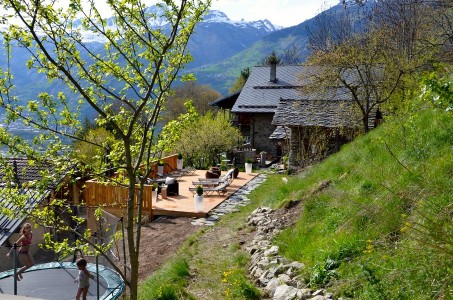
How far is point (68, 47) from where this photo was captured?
3.88 metres

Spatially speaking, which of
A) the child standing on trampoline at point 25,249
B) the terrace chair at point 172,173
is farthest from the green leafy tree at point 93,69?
the terrace chair at point 172,173

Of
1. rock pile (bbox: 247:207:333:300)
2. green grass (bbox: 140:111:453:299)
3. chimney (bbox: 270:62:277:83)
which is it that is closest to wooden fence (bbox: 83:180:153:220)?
green grass (bbox: 140:111:453:299)

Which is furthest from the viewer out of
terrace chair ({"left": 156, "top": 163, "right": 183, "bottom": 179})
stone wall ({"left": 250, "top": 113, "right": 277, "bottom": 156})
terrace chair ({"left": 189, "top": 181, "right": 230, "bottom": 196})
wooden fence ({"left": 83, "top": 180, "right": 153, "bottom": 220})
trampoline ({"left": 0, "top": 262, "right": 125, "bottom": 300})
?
stone wall ({"left": 250, "top": 113, "right": 277, "bottom": 156})

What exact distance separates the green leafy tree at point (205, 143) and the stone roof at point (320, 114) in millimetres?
4986

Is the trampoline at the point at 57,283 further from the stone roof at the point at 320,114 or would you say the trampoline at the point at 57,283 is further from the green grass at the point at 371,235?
the stone roof at the point at 320,114

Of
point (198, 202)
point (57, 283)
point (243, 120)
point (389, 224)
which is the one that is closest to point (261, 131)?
point (243, 120)

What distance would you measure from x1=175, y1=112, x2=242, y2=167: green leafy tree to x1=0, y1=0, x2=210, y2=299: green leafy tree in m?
19.7

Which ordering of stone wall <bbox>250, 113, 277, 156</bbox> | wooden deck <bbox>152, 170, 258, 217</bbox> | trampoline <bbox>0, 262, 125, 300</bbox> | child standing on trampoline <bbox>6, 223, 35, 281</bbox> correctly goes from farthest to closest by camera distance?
stone wall <bbox>250, 113, 277, 156</bbox>
wooden deck <bbox>152, 170, 258, 217</bbox>
child standing on trampoline <bbox>6, 223, 35, 281</bbox>
trampoline <bbox>0, 262, 125, 300</bbox>

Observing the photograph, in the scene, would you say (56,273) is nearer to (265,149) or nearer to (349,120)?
(349,120)

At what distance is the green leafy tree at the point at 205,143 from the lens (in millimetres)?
24359

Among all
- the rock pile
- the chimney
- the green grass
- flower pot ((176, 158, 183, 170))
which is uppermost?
the chimney

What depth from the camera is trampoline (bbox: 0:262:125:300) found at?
26.8ft

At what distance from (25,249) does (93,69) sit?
677cm

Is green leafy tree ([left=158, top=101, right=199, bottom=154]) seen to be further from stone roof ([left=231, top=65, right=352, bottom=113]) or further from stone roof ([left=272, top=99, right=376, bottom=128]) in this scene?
stone roof ([left=231, top=65, right=352, bottom=113])
